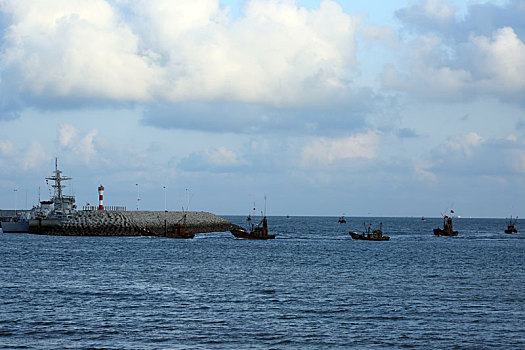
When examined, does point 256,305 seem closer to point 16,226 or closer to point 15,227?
point 16,226

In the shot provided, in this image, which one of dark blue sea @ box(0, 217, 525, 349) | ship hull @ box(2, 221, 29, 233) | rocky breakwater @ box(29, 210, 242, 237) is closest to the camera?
dark blue sea @ box(0, 217, 525, 349)

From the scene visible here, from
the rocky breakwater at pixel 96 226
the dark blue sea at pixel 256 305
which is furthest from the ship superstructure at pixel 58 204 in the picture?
the dark blue sea at pixel 256 305

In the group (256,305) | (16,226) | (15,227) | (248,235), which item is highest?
(16,226)

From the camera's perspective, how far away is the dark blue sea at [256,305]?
1423 inches

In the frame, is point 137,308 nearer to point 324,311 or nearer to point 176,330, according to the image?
point 176,330

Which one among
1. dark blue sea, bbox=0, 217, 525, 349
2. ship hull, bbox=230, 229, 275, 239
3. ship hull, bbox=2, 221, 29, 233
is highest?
ship hull, bbox=2, 221, 29, 233

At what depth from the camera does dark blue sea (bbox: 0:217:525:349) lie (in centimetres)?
3616

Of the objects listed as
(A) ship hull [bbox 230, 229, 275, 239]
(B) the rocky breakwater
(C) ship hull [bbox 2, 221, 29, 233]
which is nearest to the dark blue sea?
(A) ship hull [bbox 230, 229, 275, 239]

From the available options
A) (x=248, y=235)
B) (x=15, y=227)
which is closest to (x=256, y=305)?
(x=248, y=235)

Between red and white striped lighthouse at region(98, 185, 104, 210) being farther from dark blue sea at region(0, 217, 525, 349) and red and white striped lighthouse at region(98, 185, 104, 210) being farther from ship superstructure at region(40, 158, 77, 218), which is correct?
dark blue sea at region(0, 217, 525, 349)

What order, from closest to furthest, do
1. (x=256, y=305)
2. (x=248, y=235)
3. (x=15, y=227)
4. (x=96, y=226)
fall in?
(x=256, y=305)
(x=248, y=235)
(x=96, y=226)
(x=15, y=227)

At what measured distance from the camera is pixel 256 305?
1890 inches

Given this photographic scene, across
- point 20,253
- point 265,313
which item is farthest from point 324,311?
point 20,253

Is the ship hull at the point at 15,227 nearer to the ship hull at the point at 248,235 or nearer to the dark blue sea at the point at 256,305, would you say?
the ship hull at the point at 248,235
